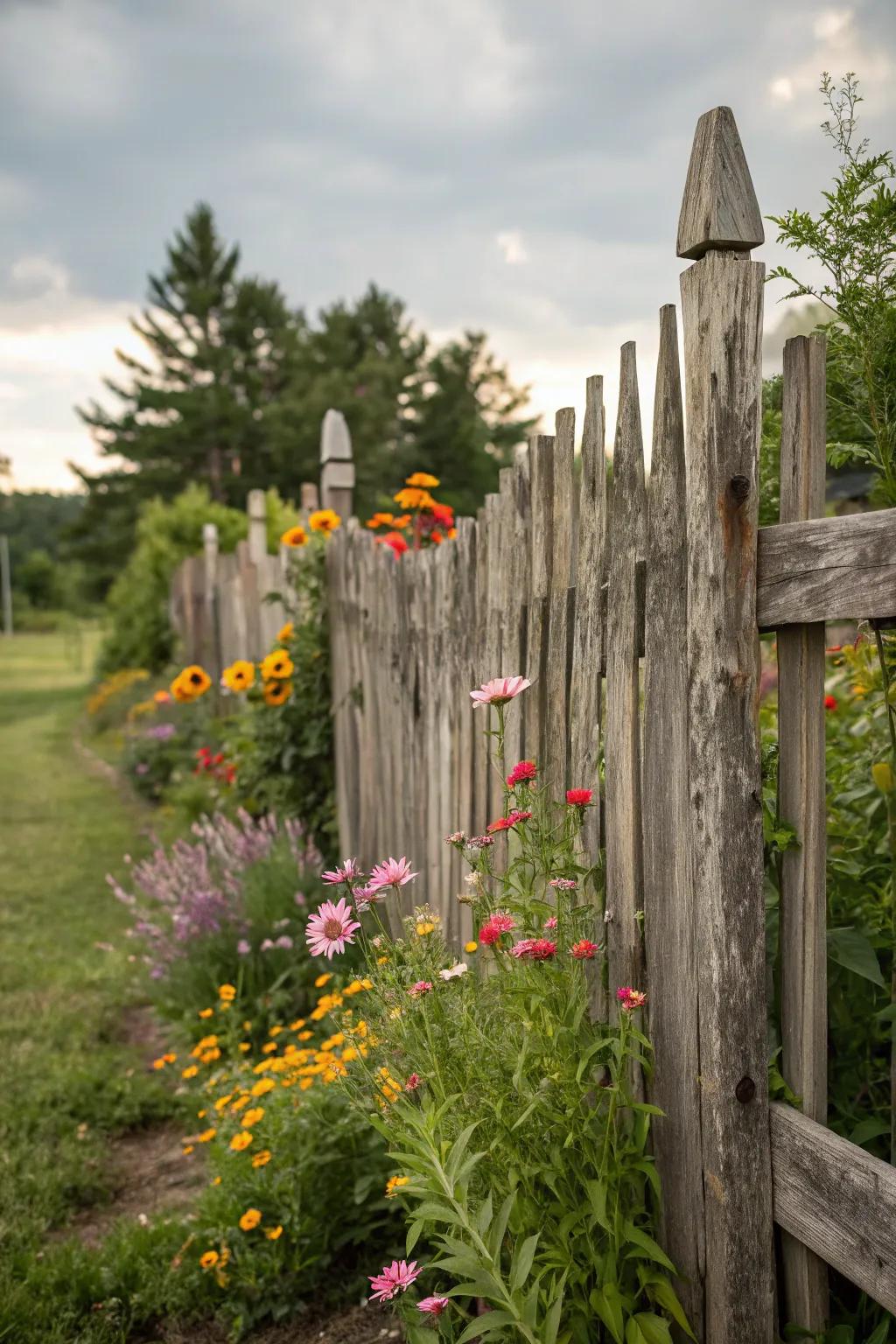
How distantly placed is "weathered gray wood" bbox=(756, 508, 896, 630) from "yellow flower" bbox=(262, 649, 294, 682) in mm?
3778

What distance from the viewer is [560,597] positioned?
230cm

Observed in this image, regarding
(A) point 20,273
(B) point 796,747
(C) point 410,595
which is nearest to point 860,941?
(B) point 796,747

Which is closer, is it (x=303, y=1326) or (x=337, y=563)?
(x=303, y=1326)

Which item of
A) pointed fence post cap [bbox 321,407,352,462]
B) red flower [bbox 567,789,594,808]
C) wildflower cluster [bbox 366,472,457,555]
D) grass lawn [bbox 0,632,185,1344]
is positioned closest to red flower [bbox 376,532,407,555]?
wildflower cluster [bbox 366,472,457,555]

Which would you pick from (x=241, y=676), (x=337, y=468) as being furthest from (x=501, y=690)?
(x=337, y=468)

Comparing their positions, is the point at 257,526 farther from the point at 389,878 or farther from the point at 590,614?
the point at 389,878

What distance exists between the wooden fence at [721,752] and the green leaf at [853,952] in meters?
0.15

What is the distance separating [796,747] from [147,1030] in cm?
355

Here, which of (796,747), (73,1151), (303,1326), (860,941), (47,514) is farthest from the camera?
(47,514)

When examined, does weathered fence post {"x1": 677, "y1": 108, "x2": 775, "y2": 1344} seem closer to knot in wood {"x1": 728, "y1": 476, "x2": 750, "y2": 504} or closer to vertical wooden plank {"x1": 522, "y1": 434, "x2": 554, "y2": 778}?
knot in wood {"x1": 728, "y1": 476, "x2": 750, "y2": 504}

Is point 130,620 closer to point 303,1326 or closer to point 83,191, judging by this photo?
point 83,191

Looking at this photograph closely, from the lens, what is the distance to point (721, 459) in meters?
1.72

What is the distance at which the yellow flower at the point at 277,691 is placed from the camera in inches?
212

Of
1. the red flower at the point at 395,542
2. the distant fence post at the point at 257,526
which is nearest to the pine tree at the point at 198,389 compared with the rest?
the distant fence post at the point at 257,526
